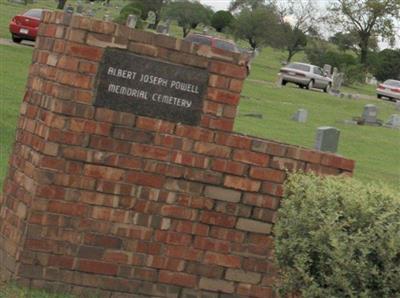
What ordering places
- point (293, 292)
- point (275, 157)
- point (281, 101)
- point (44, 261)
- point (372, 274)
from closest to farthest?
1. point (372, 274)
2. point (293, 292)
3. point (44, 261)
4. point (275, 157)
5. point (281, 101)

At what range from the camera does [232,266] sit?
610 cm

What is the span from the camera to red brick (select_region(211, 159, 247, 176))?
598cm

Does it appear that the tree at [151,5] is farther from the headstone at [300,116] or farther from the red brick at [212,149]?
the red brick at [212,149]

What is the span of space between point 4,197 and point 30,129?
→ 0.60 meters

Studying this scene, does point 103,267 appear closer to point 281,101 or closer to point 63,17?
point 63,17

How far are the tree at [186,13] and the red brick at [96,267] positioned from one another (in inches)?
2108

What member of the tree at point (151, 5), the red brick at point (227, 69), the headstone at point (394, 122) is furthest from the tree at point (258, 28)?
the red brick at point (227, 69)

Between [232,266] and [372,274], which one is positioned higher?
[372,274]

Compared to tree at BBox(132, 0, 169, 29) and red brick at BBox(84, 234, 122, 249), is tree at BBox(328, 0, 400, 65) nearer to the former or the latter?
tree at BBox(132, 0, 169, 29)

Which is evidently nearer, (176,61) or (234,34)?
(176,61)

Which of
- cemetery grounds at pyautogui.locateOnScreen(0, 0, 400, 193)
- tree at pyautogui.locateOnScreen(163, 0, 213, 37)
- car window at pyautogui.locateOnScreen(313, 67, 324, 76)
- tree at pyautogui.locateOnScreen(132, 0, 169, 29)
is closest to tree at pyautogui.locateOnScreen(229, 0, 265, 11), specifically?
tree at pyautogui.locateOnScreen(163, 0, 213, 37)

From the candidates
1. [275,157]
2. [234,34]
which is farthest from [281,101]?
[234,34]

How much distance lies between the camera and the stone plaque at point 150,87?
571cm

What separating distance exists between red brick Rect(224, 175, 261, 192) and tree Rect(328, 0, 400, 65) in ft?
209
